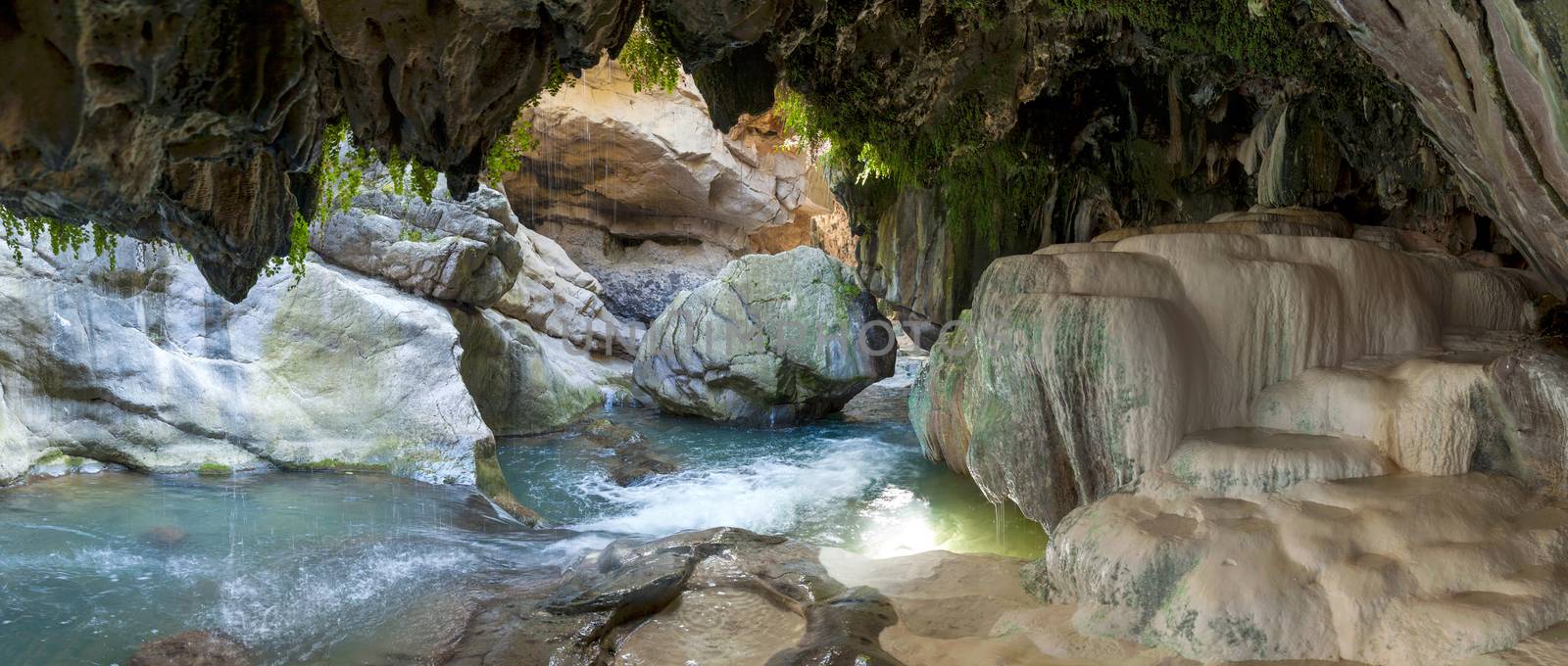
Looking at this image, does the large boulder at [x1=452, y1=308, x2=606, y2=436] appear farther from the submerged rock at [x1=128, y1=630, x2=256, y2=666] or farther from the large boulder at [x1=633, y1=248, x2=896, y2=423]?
the submerged rock at [x1=128, y1=630, x2=256, y2=666]

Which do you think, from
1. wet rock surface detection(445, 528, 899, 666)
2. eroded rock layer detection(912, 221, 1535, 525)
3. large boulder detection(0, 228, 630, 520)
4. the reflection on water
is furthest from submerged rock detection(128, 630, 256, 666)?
eroded rock layer detection(912, 221, 1535, 525)

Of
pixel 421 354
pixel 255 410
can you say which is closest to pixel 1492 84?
pixel 421 354

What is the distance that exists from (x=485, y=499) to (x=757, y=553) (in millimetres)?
Answer: 3461

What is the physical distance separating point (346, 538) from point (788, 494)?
184 inches

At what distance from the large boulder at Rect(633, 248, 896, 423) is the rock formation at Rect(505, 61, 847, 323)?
4.85 meters

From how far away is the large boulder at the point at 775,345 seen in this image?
13453mm

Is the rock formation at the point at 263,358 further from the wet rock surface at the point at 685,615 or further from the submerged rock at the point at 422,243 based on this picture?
the wet rock surface at the point at 685,615

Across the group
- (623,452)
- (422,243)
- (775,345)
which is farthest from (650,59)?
(775,345)

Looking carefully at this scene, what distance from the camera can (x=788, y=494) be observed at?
9.89m

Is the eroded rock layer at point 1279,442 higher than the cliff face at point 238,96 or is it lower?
lower

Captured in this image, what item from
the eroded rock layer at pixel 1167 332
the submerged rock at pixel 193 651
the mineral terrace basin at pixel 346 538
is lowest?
the submerged rock at pixel 193 651

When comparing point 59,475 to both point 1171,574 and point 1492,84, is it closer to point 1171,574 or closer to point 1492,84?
point 1171,574

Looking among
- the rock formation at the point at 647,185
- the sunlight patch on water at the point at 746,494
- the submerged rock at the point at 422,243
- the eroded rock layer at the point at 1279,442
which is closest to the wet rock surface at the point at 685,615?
the eroded rock layer at the point at 1279,442

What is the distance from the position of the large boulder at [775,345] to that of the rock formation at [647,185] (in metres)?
4.85
